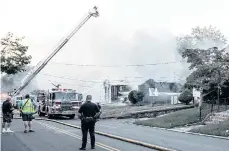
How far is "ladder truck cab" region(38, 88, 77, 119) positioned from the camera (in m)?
32.9

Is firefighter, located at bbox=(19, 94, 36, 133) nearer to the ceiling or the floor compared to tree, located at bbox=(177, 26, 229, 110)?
nearer to the floor

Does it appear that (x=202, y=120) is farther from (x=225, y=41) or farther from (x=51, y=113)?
(x=225, y=41)

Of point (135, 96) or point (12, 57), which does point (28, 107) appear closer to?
point (12, 57)

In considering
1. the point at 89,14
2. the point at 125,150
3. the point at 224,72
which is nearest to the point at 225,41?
the point at 89,14

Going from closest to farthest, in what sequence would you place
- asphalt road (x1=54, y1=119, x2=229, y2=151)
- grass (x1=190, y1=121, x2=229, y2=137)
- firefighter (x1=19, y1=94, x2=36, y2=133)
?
asphalt road (x1=54, y1=119, x2=229, y2=151) → firefighter (x1=19, y1=94, x2=36, y2=133) → grass (x1=190, y1=121, x2=229, y2=137)

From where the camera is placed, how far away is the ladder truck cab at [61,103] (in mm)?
32906

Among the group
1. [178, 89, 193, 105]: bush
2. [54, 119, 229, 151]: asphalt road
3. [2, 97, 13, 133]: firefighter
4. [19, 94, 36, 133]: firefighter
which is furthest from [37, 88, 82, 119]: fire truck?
[19, 94, 36, 133]: firefighter

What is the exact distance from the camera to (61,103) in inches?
1302

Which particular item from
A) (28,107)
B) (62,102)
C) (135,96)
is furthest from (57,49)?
(28,107)

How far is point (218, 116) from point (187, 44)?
150 ft

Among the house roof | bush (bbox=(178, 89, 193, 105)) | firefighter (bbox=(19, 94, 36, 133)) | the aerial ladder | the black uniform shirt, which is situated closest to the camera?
the black uniform shirt

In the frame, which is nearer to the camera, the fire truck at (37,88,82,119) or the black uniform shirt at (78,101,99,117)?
the black uniform shirt at (78,101,99,117)

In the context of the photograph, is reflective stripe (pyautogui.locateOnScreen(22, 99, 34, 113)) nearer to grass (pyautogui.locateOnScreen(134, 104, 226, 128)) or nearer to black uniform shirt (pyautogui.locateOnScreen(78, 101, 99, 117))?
black uniform shirt (pyautogui.locateOnScreen(78, 101, 99, 117))

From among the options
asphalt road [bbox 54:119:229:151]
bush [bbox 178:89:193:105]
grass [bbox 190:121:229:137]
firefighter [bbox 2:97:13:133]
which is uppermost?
bush [bbox 178:89:193:105]
